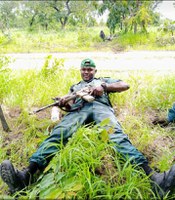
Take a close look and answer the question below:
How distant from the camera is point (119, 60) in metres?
7.17

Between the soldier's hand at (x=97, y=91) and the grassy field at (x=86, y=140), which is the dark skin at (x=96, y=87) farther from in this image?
the grassy field at (x=86, y=140)

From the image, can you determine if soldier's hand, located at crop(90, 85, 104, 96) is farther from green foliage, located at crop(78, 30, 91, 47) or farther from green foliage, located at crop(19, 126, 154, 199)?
green foliage, located at crop(78, 30, 91, 47)

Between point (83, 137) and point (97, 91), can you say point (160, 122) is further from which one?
point (83, 137)

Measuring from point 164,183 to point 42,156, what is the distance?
3.35ft

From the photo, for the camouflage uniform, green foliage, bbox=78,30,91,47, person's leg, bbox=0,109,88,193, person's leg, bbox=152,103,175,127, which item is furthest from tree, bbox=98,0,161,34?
person's leg, bbox=0,109,88,193

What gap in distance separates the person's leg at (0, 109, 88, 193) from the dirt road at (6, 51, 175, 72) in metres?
3.14

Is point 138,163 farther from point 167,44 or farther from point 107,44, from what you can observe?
point 107,44

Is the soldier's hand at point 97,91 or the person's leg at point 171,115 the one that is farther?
the person's leg at point 171,115

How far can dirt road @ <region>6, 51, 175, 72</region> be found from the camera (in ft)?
20.8

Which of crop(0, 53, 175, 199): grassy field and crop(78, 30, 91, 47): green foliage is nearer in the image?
crop(0, 53, 175, 199): grassy field

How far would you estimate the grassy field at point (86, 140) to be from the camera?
2154mm

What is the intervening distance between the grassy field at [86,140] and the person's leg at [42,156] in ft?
0.29

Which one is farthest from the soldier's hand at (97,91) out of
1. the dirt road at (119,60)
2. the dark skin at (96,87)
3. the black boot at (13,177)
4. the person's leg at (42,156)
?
the dirt road at (119,60)

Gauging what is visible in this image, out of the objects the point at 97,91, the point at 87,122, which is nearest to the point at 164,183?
the point at 87,122
